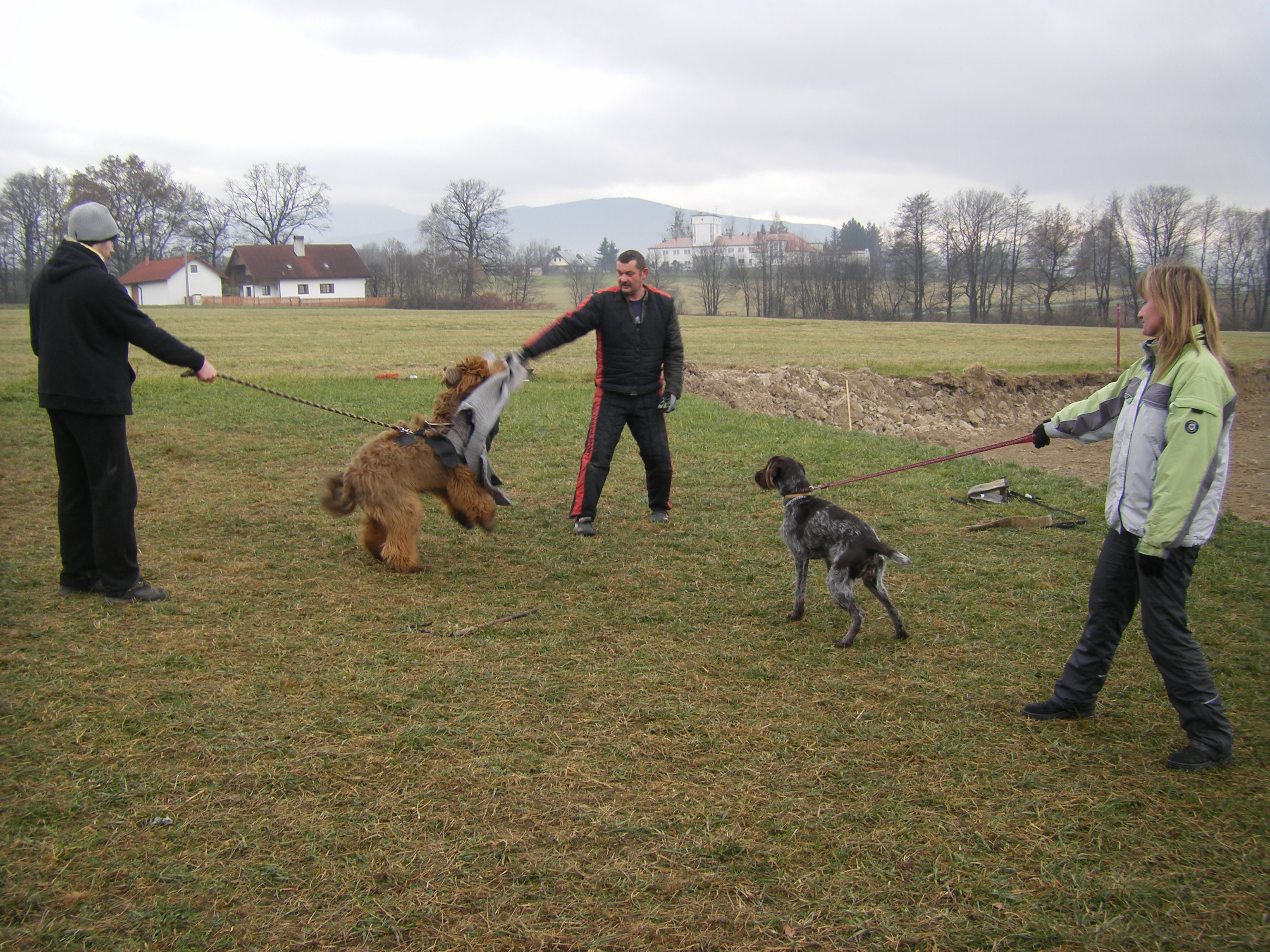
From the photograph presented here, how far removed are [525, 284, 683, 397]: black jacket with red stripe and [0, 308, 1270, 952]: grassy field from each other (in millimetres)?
1352

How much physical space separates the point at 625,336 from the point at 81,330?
13.2 feet

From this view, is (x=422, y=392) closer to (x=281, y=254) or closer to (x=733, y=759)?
(x=733, y=759)

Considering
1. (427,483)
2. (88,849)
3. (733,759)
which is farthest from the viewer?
(427,483)

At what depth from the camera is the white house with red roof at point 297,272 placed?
68312 millimetres

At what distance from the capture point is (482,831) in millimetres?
3049

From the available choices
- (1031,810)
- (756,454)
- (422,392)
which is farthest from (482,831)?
(422,392)

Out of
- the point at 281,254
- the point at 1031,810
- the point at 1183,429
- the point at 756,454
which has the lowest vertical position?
the point at 1031,810

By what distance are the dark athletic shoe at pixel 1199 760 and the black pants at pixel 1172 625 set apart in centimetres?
2

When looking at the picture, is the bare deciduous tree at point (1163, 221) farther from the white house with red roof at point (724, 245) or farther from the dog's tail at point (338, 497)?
the dog's tail at point (338, 497)

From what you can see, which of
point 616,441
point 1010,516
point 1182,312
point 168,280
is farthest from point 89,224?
point 168,280

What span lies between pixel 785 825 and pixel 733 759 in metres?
0.52

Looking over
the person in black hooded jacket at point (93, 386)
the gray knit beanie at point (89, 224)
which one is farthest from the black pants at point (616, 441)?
the gray knit beanie at point (89, 224)

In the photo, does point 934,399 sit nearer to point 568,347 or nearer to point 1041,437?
point 568,347

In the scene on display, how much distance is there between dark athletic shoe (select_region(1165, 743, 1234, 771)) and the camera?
351cm
